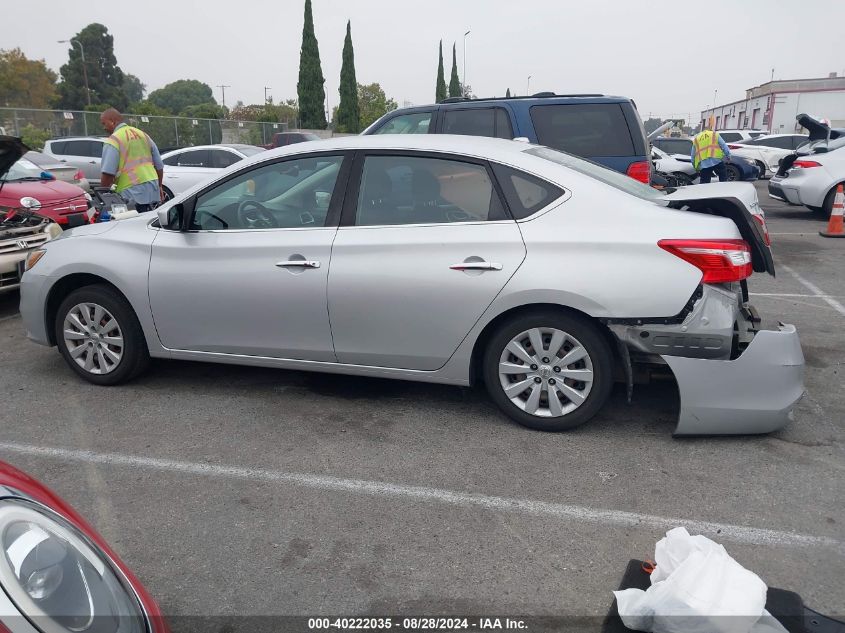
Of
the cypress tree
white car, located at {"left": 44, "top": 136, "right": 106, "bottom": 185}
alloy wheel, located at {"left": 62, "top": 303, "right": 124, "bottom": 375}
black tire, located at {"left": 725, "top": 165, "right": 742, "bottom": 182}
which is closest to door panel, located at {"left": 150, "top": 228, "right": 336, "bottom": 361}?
alloy wheel, located at {"left": 62, "top": 303, "right": 124, "bottom": 375}

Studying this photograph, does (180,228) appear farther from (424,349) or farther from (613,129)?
(613,129)

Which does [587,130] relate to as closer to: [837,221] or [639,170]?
[639,170]

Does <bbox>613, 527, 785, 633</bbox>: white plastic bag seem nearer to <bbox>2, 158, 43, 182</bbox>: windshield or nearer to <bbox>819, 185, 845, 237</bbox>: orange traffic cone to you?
<bbox>2, 158, 43, 182</bbox>: windshield

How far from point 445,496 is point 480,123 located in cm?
536

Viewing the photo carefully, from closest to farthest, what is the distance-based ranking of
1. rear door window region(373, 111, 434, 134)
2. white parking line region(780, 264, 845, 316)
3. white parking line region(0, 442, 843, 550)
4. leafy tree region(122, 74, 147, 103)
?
white parking line region(0, 442, 843, 550), white parking line region(780, 264, 845, 316), rear door window region(373, 111, 434, 134), leafy tree region(122, 74, 147, 103)

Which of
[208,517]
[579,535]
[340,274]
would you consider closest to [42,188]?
[340,274]

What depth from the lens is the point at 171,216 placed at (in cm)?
447

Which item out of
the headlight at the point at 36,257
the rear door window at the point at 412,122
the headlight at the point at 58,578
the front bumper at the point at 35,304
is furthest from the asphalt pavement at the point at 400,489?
the rear door window at the point at 412,122

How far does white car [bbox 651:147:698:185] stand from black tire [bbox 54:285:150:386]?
51.4ft

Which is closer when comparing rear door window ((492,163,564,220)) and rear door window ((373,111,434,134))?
rear door window ((492,163,564,220))

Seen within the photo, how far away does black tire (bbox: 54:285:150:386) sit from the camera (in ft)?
15.3

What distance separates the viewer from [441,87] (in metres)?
60.4

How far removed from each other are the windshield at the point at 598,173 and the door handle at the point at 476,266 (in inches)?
31.2

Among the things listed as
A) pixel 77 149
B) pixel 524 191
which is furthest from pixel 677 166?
pixel 524 191
